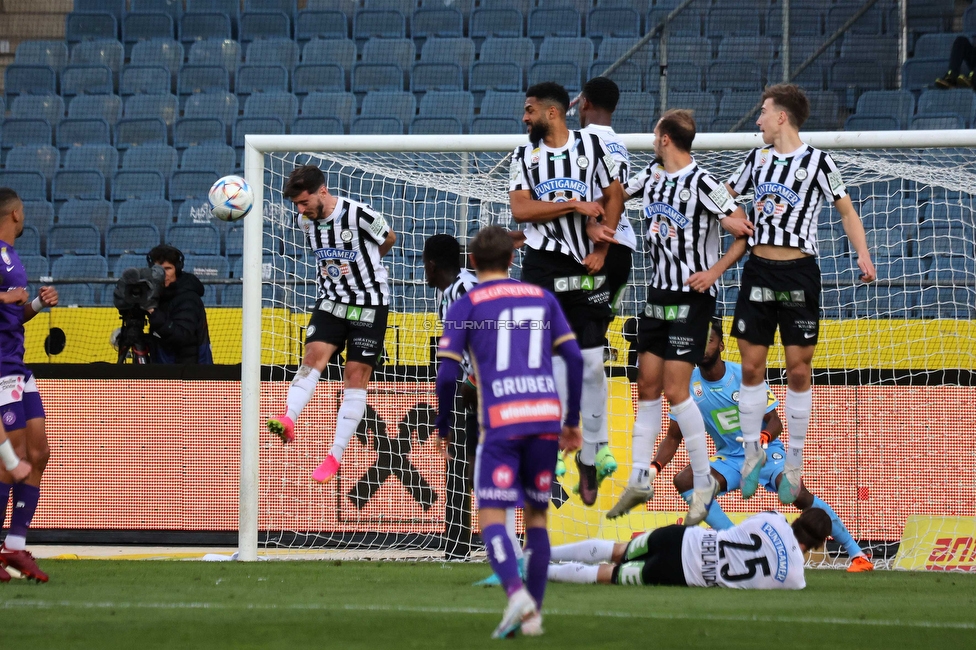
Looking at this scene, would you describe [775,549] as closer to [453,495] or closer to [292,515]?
[453,495]

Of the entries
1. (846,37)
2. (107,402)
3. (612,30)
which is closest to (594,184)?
(107,402)

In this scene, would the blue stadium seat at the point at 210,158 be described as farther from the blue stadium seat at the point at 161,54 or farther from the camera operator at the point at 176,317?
the camera operator at the point at 176,317

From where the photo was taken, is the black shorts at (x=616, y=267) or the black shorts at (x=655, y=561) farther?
the black shorts at (x=616, y=267)

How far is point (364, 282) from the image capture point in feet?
26.4

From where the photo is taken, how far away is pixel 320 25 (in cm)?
1708

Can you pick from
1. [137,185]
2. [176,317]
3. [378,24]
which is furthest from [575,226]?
[378,24]

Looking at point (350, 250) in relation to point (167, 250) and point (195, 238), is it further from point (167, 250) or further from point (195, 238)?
point (195, 238)

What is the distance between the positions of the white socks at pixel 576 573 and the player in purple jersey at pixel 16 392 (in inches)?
121

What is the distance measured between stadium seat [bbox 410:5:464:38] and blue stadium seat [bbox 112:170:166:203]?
14.6ft

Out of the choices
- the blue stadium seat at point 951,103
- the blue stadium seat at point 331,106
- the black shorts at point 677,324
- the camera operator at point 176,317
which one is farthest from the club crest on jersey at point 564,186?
the blue stadium seat at point 331,106

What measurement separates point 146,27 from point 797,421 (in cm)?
1375

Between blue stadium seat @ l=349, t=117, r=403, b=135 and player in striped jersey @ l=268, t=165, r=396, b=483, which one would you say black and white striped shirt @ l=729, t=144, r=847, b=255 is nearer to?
player in striped jersey @ l=268, t=165, r=396, b=483

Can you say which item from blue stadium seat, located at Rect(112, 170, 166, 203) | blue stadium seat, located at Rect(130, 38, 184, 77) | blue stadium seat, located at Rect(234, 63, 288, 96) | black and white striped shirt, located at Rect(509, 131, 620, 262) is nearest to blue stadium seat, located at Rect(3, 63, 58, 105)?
blue stadium seat, located at Rect(130, 38, 184, 77)

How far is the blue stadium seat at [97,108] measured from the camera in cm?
1641
